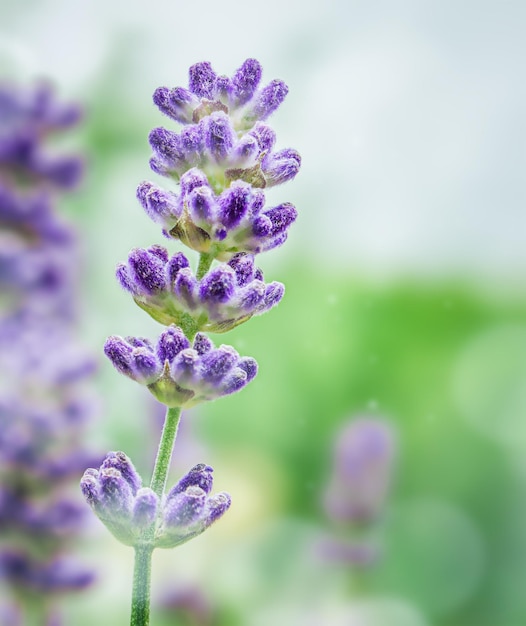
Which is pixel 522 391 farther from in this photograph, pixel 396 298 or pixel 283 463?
pixel 283 463

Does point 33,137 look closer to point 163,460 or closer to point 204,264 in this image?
point 204,264

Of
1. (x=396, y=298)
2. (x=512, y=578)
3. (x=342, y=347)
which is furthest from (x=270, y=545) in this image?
(x=396, y=298)

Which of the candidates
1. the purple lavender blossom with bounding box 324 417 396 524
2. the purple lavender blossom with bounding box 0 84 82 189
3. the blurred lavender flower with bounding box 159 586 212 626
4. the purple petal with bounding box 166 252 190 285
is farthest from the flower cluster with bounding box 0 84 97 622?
the purple petal with bounding box 166 252 190 285

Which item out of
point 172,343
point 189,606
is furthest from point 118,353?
point 189,606

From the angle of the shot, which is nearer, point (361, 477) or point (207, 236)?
point (207, 236)

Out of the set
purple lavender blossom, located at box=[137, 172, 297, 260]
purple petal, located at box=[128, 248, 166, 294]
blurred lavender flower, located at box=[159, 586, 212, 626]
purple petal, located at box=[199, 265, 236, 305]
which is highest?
blurred lavender flower, located at box=[159, 586, 212, 626]

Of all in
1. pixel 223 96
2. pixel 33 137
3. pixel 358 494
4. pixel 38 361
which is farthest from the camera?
pixel 358 494

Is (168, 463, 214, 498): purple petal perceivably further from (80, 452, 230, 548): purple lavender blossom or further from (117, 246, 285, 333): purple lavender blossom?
(117, 246, 285, 333): purple lavender blossom
